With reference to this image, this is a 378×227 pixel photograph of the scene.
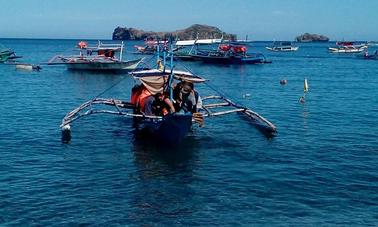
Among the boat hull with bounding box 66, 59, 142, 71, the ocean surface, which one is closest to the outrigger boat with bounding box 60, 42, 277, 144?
the ocean surface

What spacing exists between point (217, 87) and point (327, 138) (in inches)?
1241

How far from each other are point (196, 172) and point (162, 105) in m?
6.06

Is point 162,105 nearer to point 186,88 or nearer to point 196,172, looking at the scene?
point 186,88

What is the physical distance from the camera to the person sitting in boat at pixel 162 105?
27500mm

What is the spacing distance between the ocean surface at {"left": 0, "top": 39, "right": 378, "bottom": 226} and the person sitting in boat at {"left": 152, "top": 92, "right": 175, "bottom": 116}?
1.84 m

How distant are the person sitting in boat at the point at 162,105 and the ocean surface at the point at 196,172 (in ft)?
6.02

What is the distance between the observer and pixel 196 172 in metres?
23.1

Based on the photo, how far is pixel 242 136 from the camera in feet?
101

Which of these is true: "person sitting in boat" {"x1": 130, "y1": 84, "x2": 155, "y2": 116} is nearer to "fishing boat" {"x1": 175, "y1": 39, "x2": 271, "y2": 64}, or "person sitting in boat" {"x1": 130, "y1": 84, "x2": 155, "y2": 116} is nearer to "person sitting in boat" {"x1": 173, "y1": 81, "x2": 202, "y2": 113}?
"person sitting in boat" {"x1": 173, "y1": 81, "x2": 202, "y2": 113}

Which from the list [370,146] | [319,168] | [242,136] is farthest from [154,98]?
[370,146]

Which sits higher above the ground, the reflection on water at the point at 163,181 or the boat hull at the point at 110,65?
the boat hull at the point at 110,65

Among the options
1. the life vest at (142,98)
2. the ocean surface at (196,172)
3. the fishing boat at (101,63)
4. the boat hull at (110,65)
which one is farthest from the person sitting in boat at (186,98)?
the boat hull at (110,65)

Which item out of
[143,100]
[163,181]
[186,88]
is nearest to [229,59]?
[186,88]

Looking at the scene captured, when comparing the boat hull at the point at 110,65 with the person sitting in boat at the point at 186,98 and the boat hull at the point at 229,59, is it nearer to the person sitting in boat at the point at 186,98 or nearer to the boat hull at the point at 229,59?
the boat hull at the point at 229,59
